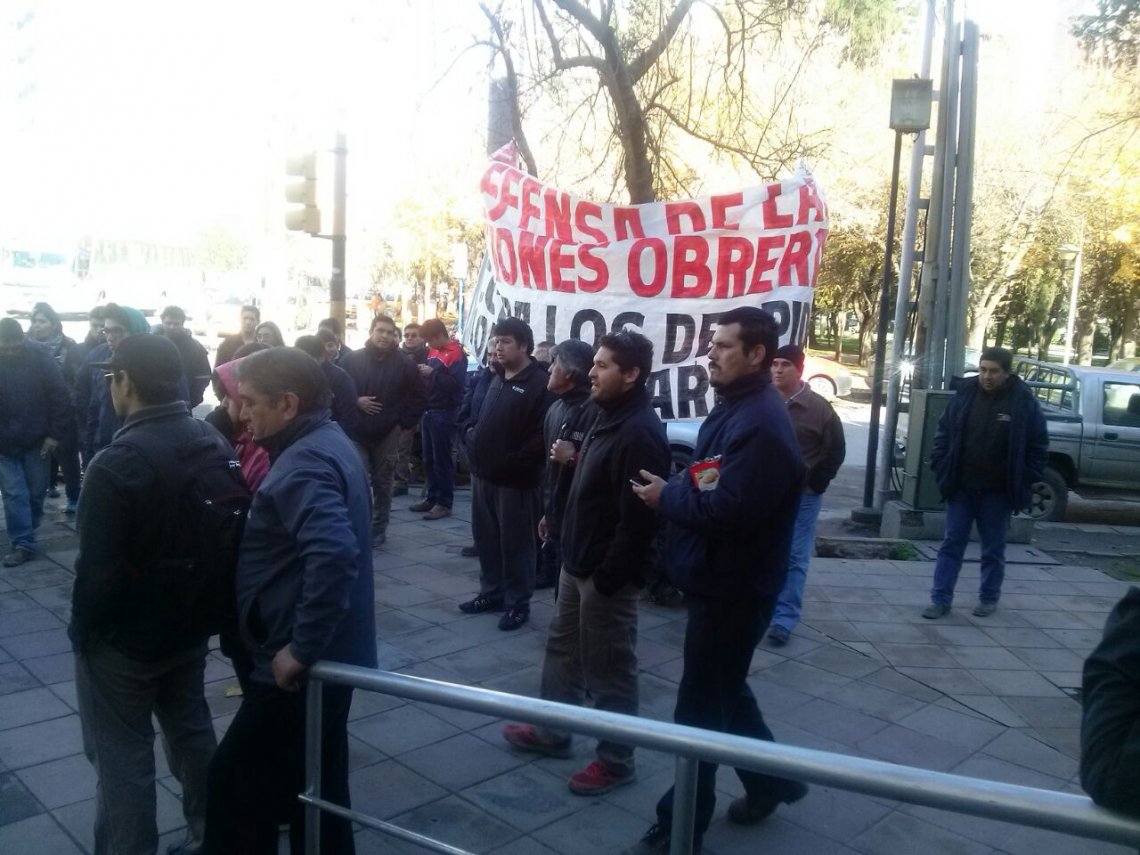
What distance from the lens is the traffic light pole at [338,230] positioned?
8250 mm

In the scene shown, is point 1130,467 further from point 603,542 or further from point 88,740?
point 88,740

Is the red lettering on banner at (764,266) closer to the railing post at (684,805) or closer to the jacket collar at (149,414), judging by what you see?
the jacket collar at (149,414)

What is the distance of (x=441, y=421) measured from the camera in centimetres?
906

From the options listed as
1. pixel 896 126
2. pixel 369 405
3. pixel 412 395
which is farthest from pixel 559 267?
pixel 896 126

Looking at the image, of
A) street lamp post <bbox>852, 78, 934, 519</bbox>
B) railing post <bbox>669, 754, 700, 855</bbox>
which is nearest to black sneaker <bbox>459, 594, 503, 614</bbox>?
railing post <bbox>669, 754, 700, 855</bbox>

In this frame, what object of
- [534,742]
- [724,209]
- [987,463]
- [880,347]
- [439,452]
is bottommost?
[534,742]

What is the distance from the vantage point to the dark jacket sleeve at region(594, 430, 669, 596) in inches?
146

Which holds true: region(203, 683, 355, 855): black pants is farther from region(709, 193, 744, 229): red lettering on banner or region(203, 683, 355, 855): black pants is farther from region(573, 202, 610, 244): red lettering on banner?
region(709, 193, 744, 229): red lettering on banner

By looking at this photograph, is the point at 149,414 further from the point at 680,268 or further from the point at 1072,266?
the point at 1072,266

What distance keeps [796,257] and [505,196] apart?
1.85 metres

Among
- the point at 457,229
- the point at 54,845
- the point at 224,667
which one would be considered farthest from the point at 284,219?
the point at 457,229

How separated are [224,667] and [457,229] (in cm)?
2921

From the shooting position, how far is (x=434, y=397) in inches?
351

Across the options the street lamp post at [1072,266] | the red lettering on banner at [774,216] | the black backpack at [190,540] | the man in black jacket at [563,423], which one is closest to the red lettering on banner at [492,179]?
the man in black jacket at [563,423]
